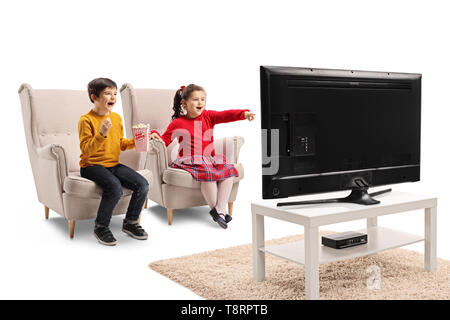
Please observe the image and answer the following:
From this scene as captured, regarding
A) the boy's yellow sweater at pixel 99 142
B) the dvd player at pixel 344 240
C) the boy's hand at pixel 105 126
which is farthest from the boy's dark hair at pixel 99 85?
the dvd player at pixel 344 240

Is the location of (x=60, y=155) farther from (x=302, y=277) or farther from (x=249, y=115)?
(x=302, y=277)

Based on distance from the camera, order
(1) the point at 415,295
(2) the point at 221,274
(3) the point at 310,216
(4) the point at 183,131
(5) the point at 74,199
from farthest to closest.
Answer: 1. (4) the point at 183,131
2. (5) the point at 74,199
3. (2) the point at 221,274
4. (1) the point at 415,295
5. (3) the point at 310,216

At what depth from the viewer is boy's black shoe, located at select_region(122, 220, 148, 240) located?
372cm

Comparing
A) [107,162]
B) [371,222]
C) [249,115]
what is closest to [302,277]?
[371,222]

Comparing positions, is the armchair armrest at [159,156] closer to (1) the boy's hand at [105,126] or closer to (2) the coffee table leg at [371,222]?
(1) the boy's hand at [105,126]

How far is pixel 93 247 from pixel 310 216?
187cm

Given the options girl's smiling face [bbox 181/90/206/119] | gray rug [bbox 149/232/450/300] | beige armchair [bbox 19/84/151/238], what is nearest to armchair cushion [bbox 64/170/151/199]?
beige armchair [bbox 19/84/151/238]

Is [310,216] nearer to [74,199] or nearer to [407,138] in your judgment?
[407,138]

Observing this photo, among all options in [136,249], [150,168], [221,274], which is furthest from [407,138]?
[150,168]

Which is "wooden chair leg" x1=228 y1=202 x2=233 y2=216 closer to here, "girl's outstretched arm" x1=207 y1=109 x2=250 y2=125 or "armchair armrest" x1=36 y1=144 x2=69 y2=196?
"girl's outstretched arm" x1=207 y1=109 x2=250 y2=125

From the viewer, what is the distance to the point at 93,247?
353cm

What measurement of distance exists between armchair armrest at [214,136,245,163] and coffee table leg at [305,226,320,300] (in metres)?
2.18

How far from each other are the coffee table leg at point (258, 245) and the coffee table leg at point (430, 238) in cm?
94

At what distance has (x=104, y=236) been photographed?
11.8 ft
